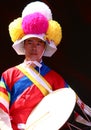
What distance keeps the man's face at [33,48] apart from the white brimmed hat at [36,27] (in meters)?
0.03

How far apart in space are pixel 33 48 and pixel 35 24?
124mm

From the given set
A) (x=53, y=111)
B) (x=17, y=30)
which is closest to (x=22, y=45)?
(x=17, y=30)

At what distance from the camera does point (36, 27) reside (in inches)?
105

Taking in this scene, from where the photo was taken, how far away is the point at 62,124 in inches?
90.3

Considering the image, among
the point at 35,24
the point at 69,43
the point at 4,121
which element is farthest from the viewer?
A: the point at 69,43

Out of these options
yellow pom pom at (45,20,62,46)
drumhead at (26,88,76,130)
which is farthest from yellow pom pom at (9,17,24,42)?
drumhead at (26,88,76,130)

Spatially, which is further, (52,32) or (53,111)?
(52,32)

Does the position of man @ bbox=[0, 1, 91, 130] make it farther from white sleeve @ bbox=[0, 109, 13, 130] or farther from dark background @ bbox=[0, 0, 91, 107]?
dark background @ bbox=[0, 0, 91, 107]

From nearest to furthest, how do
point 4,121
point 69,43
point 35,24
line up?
point 4,121 → point 35,24 → point 69,43

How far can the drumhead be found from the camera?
7.72 feet

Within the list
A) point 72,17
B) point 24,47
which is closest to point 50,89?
point 24,47

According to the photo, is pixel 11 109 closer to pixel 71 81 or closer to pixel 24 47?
pixel 24 47

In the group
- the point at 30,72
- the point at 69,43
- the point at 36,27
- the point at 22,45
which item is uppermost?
the point at 36,27

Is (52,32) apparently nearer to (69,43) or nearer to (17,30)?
(17,30)
